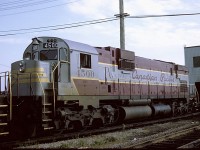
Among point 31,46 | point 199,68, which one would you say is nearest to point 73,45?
point 31,46

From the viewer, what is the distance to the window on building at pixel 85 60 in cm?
1404

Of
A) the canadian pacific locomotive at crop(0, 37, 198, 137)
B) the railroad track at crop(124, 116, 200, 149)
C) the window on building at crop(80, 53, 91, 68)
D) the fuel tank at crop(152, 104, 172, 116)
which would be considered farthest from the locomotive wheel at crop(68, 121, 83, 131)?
the fuel tank at crop(152, 104, 172, 116)

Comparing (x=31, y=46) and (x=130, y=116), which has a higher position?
(x=31, y=46)

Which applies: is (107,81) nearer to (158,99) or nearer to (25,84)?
(25,84)

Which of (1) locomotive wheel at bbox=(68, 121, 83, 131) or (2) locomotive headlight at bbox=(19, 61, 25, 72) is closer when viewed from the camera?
(2) locomotive headlight at bbox=(19, 61, 25, 72)

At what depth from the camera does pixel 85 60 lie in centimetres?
1427

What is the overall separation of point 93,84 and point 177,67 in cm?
1112

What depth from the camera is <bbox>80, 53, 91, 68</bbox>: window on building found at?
46.1ft

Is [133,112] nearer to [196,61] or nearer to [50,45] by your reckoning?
[50,45]

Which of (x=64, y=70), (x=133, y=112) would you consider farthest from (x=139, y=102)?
(x=64, y=70)

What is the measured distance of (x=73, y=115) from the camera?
1309 cm

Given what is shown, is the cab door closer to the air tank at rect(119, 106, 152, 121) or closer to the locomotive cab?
the locomotive cab

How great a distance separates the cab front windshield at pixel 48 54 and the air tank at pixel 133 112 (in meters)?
5.21

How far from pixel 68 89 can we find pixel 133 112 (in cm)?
541
